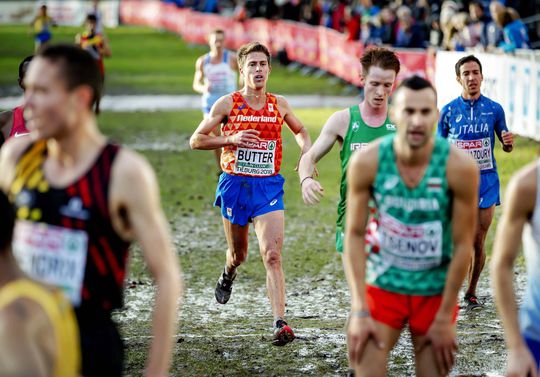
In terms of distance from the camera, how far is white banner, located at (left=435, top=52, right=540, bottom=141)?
1855 centimetres

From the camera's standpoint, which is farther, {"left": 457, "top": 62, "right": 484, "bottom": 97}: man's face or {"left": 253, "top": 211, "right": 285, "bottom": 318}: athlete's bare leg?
{"left": 457, "top": 62, "right": 484, "bottom": 97}: man's face

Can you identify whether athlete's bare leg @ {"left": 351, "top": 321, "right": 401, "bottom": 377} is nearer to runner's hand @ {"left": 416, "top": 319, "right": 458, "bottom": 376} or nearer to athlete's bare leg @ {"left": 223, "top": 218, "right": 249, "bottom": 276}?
runner's hand @ {"left": 416, "top": 319, "right": 458, "bottom": 376}

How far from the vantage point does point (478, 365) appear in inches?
313

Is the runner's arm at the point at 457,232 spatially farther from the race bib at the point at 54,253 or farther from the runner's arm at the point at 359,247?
the race bib at the point at 54,253

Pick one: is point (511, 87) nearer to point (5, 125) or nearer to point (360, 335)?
point (5, 125)

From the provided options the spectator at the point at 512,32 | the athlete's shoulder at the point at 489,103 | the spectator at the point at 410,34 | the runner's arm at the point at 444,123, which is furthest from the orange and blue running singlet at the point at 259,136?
the spectator at the point at 410,34

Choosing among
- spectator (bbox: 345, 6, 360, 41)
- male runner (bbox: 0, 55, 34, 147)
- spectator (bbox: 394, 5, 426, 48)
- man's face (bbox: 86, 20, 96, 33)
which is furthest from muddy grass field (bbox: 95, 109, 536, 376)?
spectator (bbox: 345, 6, 360, 41)

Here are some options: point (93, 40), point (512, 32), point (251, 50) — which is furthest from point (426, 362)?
point (93, 40)

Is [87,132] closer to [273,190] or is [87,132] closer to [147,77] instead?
[273,190]

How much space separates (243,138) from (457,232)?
12.9 ft

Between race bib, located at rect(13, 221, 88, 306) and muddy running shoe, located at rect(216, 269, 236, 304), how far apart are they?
5.11m

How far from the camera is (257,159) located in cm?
940

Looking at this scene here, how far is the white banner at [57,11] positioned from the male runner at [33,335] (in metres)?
65.1

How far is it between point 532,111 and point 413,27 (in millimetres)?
8142
